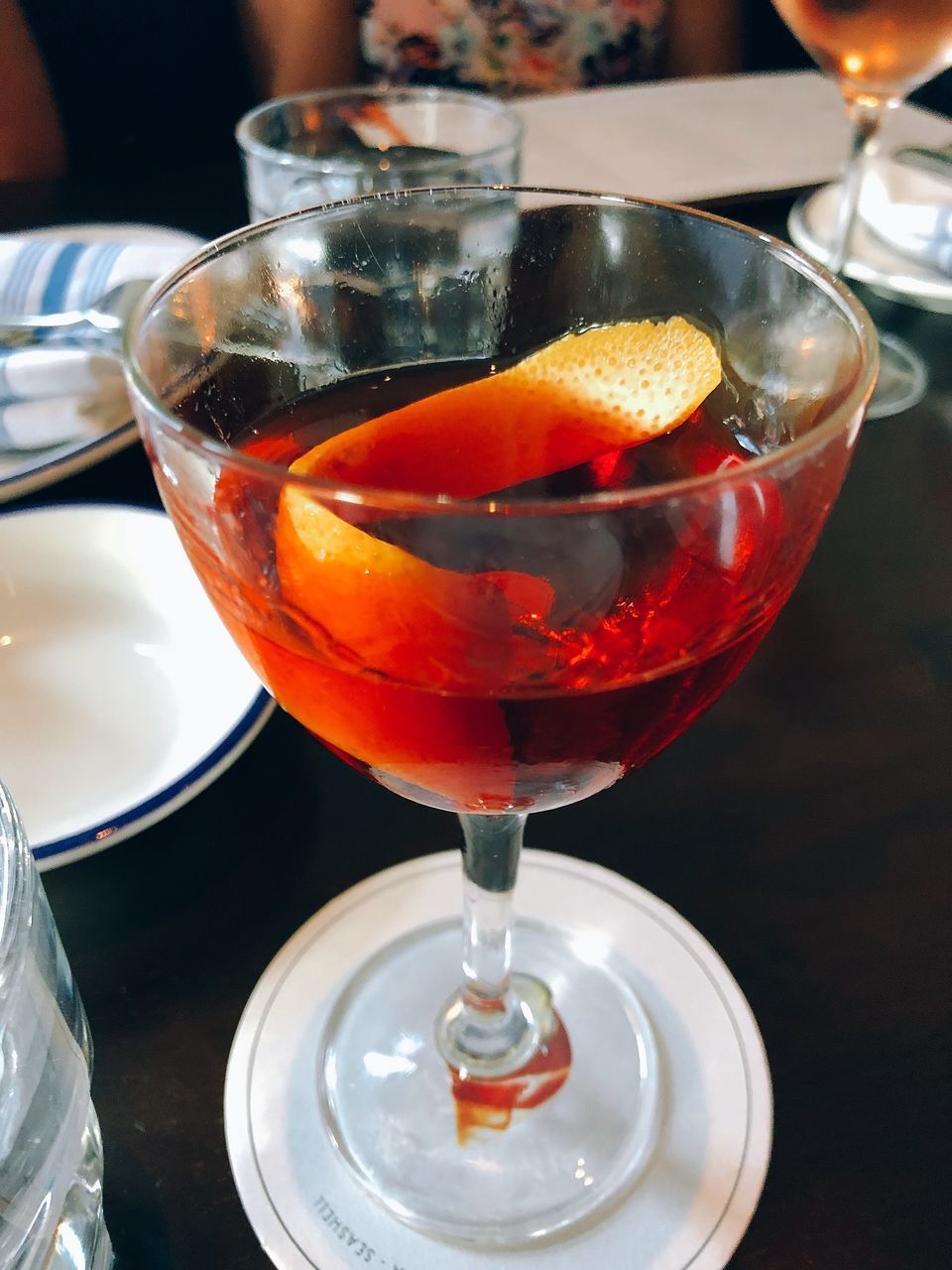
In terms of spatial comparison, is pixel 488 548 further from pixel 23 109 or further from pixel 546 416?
pixel 23 109

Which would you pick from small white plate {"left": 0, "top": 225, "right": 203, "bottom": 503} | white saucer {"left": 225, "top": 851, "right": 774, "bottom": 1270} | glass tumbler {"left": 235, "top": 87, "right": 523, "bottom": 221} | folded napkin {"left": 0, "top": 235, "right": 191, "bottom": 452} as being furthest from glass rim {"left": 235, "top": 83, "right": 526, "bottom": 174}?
white saucer {"left": 225, "top": 851, "right": 774, "bottom": 1270}

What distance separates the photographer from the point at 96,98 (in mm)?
1803

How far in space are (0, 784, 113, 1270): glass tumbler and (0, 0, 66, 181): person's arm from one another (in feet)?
4.95

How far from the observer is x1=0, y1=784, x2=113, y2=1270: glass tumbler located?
30 cm

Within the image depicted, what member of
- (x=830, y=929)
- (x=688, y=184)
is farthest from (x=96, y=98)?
(x=830, y=929)

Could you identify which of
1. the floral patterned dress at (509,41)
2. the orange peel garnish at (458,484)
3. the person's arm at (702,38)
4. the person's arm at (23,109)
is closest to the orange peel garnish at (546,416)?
the orange peel garnish at (458,484)

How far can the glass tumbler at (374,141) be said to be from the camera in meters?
0.76

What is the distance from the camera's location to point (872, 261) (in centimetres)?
92

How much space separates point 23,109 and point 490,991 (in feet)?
5.39

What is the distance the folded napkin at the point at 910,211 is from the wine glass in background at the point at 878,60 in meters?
0.08

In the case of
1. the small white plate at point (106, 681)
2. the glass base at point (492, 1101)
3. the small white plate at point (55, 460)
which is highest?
the small white plate at point (55, 460)

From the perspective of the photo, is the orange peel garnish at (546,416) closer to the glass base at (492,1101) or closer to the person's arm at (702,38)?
the glass base at (492,1101)

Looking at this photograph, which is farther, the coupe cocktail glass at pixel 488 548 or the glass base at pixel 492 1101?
the glass base at pixel 492 1101

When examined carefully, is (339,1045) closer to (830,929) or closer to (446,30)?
(830,929)
